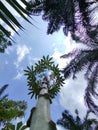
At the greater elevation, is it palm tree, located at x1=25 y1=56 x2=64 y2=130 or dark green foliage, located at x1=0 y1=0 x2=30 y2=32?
palm tree, located at x1=25 y1=56 x2=64 y2=130

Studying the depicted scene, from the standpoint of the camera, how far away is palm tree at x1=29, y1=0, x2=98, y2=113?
51.7ft

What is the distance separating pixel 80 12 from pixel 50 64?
608 cm

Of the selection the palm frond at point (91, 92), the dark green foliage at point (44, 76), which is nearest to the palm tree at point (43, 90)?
the dark green foliage at point (44, 76)

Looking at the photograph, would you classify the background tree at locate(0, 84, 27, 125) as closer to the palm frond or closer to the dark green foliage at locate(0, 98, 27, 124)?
the dark green foliage at locate(0, 98, 27, 124)

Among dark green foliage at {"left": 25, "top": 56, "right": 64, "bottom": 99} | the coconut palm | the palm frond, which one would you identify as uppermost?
the palm frond

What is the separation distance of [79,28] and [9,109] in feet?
22.6

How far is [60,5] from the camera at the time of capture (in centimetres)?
1434

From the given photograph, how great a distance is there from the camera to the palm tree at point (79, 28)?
15.8 meters

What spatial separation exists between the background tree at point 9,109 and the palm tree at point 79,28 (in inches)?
198

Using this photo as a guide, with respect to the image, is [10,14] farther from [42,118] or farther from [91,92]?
[91,92]

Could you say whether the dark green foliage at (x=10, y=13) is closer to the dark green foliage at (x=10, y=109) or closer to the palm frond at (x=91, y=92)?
the dark green foliage at (x=10, y=109)

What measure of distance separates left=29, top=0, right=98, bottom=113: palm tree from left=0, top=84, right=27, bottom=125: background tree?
5.03 m

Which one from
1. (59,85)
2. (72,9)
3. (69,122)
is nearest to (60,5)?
(72,9)

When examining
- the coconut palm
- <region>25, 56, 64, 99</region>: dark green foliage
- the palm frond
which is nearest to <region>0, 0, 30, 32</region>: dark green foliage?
the coconut palm
